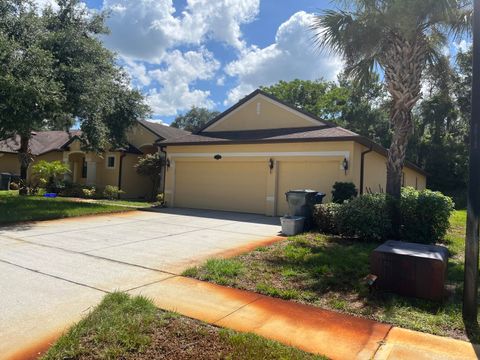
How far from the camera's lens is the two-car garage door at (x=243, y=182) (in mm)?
14031

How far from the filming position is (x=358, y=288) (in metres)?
5.55

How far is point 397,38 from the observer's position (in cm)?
1000

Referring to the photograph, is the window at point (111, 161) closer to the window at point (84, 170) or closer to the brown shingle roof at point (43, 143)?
the window at point (84, 170)

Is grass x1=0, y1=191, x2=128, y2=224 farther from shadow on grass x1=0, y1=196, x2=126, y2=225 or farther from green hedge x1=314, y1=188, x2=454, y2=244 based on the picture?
green hedge x1=314, y1=188, x2=454, y2=244

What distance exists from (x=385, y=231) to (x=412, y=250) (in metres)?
3.78

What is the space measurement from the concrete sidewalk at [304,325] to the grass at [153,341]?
270 mm

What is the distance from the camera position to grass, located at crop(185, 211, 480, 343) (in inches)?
178

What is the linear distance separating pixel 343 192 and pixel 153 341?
9692mm

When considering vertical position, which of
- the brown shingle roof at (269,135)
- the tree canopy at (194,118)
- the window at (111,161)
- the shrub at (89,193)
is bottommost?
the shrub at (89,193)

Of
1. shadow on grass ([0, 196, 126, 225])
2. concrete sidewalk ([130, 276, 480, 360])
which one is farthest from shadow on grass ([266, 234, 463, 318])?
shadow on grass ([0, 196, 126, 225])

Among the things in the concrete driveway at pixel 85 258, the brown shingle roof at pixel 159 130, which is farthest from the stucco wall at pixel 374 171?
the brown shingle roof at pixel 159 130

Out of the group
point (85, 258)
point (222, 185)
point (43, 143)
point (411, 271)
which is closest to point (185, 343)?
point (411, 271)

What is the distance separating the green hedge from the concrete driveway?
207 centimetres

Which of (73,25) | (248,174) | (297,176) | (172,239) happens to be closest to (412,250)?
(172,239)
